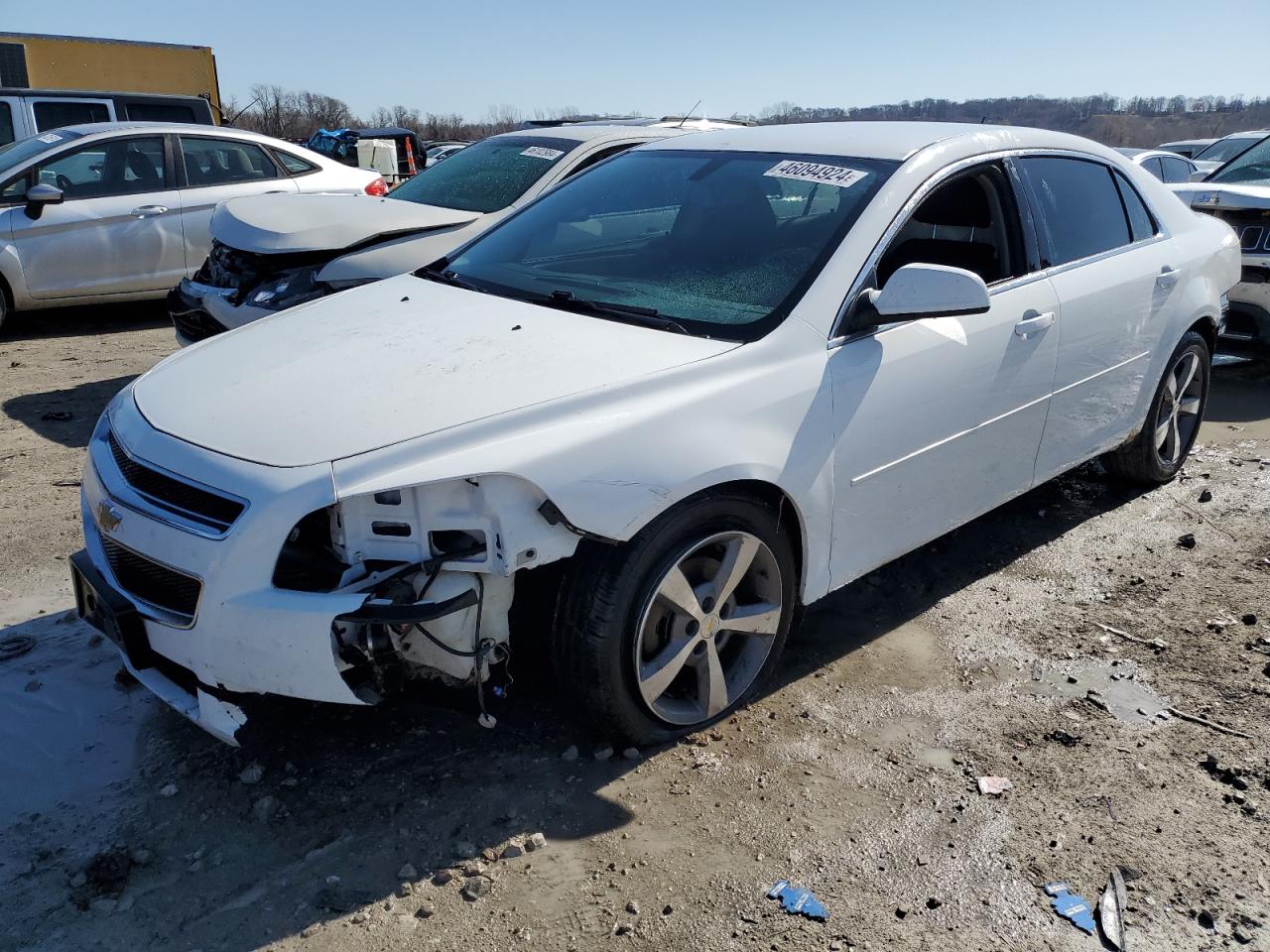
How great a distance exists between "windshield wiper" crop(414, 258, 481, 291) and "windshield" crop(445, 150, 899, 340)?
0.02 meters

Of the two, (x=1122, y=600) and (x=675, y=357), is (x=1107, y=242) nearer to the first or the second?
(x=1122, y=600)

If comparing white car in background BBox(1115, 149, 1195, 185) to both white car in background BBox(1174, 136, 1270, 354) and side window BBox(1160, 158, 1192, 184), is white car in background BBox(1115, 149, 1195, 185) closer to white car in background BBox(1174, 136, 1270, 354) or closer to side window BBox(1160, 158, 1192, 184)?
side window BBox(1160, 158, 1192, 184)

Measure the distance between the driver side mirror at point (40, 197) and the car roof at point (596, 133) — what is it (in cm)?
335

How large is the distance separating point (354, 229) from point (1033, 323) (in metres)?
3.82

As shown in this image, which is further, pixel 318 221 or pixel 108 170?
pixel 108 170

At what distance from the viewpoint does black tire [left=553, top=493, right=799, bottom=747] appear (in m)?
2.75

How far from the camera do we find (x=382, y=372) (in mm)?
2969

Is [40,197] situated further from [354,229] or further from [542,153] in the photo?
[542,153]

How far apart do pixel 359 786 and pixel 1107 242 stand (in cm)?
357

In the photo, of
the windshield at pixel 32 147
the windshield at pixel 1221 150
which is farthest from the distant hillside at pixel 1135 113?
the windshield at pixel 32 147

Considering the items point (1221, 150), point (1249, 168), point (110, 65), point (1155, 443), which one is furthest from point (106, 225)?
point (1221, 150)

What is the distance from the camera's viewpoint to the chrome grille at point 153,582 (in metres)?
2.59

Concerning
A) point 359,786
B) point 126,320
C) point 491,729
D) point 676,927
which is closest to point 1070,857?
point 676,927

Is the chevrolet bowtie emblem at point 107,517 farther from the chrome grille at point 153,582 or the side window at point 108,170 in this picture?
the side window at point 108,170
